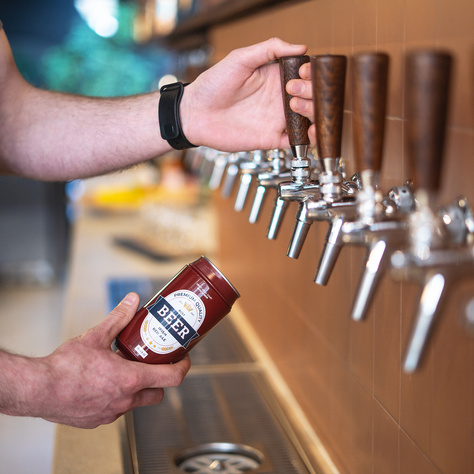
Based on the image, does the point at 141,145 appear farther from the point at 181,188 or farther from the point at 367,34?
the point at 181,188

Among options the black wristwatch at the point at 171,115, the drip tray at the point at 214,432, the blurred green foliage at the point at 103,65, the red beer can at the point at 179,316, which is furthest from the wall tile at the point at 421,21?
the blurred green foliage at the point at 103,65

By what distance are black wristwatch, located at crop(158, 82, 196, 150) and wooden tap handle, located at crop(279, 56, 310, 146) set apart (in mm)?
373

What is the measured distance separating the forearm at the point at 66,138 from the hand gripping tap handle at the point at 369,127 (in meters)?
0.84

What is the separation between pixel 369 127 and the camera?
0.63 meters

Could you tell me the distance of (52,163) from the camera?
1545 mm

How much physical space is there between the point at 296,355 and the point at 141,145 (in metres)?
0.61

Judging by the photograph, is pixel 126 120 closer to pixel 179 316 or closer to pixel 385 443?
pixel 179 316

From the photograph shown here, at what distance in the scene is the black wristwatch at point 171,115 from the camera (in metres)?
1.29

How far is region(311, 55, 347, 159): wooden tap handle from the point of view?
2.26ft

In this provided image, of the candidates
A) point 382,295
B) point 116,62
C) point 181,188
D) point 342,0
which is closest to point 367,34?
point 342,0

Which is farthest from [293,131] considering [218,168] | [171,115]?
[218,168]

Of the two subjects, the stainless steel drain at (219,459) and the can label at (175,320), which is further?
the stainless steel drain at (219,459)

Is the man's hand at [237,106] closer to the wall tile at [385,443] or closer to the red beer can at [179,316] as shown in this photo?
the red beer can at [179,316]

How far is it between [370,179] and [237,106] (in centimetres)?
62
